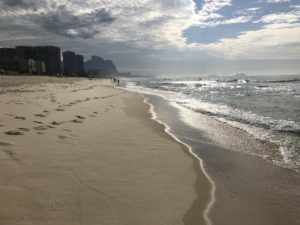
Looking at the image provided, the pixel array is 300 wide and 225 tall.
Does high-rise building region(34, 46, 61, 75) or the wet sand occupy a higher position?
high-rise building region(34, 46, 61, 75)

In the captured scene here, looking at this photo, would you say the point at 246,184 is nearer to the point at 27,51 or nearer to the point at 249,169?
the point at 249,169

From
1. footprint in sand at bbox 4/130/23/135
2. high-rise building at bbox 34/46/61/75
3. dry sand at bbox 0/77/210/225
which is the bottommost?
dry sand at bbox 0/77/210/225

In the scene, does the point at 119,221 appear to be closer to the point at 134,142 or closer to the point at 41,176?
the point at 41,176

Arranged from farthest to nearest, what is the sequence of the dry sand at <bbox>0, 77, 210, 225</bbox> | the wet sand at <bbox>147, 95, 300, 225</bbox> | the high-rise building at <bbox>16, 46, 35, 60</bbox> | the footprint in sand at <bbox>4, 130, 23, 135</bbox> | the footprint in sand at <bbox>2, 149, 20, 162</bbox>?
the high-rise building at <bbox>16, 46, 35, 60</bbox>
the footprint in sand at <bbox>4, 130, 23, 135</bbox>
the footprint in sand at <bbox>2, 149, 20, 162</bbox>
the wet sand at <bbox>147, 95, 300, 225</bbox>
the dry sand at <bbox>0, 77, 210, 225</bbox>

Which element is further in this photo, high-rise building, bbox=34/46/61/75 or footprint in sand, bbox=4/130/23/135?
high-rise building, bbox=34/46/61/75

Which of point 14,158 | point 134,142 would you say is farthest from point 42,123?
point 14,158

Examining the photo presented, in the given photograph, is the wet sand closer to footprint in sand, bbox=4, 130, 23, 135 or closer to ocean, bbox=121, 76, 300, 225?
ocean, bbox=121, 76, 300, 225

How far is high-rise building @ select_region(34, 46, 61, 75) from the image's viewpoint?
152375 millimetres

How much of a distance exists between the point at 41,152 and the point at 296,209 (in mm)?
3827

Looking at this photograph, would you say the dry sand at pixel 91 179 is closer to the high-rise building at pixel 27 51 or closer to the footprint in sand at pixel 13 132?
the footprint in sand at pixel 13 132

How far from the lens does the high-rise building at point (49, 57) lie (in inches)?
5999

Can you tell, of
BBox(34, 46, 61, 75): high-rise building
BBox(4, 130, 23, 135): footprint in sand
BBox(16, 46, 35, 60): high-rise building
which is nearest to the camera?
BBox(4, 130, 23, 135): footprint in sand

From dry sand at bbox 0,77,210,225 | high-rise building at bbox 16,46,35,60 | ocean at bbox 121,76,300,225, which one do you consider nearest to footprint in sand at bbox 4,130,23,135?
dry sand at bbox 0,77,210,225

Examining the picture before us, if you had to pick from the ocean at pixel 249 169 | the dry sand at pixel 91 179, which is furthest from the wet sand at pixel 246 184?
the dry sand at pixel 91 179
